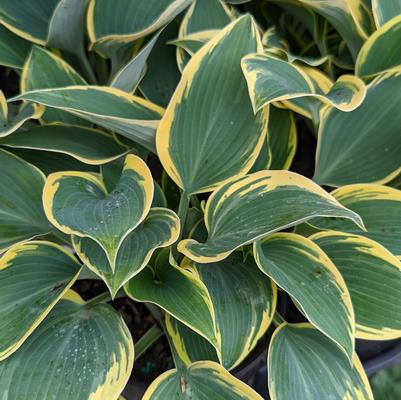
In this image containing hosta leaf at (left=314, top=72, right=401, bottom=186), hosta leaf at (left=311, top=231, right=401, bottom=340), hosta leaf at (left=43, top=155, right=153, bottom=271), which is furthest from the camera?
hosta leaf at (left=314, top=72, right=401, bottom=186)

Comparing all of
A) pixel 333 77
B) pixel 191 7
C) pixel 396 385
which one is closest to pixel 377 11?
pixel 333 77

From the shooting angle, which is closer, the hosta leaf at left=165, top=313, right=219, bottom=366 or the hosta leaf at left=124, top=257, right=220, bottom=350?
the hosta leaf at left=124, top=257, right=220, bottom=350

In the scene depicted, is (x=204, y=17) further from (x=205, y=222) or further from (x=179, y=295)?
(x=179, y=295)

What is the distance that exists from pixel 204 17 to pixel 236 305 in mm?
494

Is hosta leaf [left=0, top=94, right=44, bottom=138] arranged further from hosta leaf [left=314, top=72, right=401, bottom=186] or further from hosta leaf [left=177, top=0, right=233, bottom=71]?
hosta leaf [left=314, top=72, right=401, bottom=186]

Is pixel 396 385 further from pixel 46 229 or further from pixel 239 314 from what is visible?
pixel 46 229

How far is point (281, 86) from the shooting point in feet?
1.96

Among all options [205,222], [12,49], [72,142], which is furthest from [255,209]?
A: [12,49]

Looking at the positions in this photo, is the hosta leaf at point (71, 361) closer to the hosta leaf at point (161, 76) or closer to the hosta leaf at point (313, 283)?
the hosta leaf at point (313, 283)

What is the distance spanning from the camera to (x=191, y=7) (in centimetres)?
84

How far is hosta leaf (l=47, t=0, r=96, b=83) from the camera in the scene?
783 millimetres

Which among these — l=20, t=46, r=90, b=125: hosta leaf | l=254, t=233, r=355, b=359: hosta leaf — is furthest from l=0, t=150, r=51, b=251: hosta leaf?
l=254, t=233, r=355, b=359: hosta leaf

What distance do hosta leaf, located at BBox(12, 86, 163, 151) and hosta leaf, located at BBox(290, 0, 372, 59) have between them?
34cm

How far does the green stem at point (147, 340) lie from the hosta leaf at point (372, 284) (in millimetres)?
325
